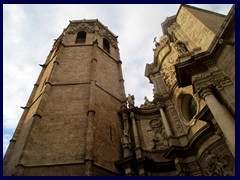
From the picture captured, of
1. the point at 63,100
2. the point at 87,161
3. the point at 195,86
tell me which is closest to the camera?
the point at 195,86

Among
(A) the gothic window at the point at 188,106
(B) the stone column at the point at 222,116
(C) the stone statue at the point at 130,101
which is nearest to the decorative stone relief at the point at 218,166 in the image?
(B) the stone column at the point at 222,116

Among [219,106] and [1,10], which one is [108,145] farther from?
[1,10]

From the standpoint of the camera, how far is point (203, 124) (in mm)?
10297

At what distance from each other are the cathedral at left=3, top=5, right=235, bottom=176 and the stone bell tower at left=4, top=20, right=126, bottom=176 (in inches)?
1.7

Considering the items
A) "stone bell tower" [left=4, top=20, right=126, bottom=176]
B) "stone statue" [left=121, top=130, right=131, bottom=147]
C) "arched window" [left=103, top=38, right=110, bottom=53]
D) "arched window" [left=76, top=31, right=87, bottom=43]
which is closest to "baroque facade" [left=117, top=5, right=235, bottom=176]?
"stone statue" [left=121, top=130, right=131, bottom=147]

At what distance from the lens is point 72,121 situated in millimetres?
11414

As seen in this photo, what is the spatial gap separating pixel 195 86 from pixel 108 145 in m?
5.02

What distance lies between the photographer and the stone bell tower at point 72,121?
30.8ft

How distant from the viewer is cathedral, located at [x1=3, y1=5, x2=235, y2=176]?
8406 mm

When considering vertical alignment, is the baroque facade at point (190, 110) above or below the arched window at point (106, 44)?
below

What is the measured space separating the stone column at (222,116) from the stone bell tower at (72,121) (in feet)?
16.5

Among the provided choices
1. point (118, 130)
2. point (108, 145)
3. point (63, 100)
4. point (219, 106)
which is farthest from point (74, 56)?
point (219, 106)

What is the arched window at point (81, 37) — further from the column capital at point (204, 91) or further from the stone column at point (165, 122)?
the column capital at point (204, 91)

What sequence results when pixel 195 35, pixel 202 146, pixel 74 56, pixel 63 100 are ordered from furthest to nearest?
pixel 74 56
pixel 63 100
pixel 195 35
pixel 202 146
